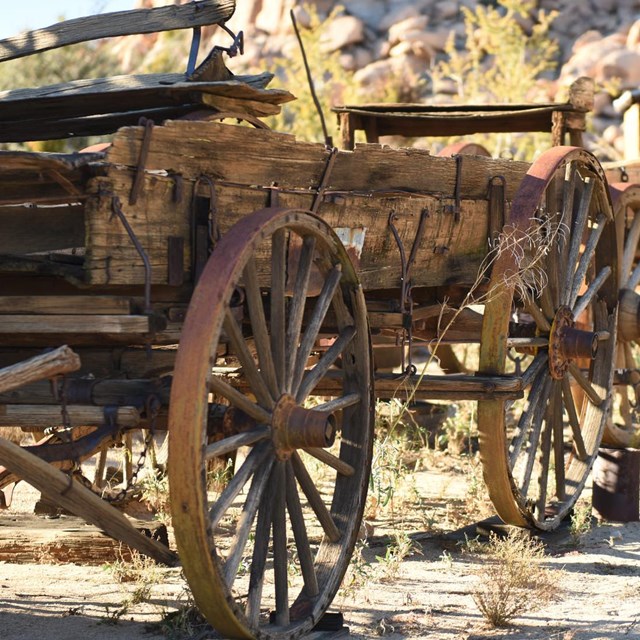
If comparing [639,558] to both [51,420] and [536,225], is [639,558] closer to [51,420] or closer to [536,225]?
[536,225]

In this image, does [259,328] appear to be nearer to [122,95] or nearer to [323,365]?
[323,365]

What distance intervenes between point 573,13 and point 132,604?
27302 mm

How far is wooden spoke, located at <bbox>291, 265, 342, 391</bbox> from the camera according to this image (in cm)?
338

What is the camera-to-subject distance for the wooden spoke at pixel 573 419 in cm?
496

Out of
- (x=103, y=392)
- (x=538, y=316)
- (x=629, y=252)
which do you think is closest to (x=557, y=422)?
(x=538, y=316)

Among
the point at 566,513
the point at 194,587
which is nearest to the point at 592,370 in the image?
the point at 566,513

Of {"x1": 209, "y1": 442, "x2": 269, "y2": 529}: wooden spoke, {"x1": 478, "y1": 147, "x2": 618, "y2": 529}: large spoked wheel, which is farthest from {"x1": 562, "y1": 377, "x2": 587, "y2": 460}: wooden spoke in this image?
{"x1": 209, "y1": 442, "x2": 269, "y2": 529}: wooden spoke

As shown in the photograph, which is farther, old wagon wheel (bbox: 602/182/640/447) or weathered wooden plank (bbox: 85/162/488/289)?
old wagon wheel (bbox: 602/182/640/447)

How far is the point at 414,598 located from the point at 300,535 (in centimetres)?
83

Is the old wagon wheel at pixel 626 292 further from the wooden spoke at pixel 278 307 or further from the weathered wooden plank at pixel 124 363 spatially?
the weathered wooden plank at pixel 124 363

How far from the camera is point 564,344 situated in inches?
190

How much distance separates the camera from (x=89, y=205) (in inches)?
114

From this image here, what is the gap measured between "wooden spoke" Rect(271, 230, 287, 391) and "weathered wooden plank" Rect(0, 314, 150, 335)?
452mm

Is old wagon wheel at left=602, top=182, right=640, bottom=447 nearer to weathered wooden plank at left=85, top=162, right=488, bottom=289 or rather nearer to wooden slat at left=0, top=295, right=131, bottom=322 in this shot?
weathered wooden plank at left=85, top=162, right=488, bottom=289
